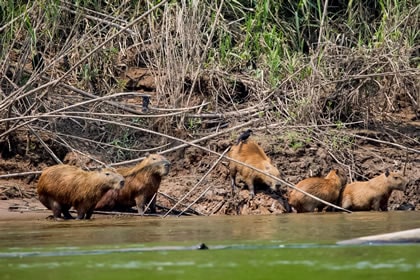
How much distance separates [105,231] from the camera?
291 inches

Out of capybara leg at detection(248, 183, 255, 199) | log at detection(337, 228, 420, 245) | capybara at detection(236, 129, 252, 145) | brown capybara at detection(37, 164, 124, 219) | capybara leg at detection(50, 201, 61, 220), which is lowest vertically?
capybara leg at detection(248, 183, 255, 199)

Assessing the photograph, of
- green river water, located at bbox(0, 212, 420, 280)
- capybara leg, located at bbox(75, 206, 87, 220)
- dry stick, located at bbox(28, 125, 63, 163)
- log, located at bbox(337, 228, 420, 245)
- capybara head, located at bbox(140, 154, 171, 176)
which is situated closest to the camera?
green river water, located at bbox(0, 212, 420, 280)

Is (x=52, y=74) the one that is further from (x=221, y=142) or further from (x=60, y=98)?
(x=221, y=142)

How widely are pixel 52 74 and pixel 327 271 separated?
6.81 metres

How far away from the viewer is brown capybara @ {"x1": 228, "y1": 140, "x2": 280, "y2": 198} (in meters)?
9.73

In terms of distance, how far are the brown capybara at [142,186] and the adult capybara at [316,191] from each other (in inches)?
49.0

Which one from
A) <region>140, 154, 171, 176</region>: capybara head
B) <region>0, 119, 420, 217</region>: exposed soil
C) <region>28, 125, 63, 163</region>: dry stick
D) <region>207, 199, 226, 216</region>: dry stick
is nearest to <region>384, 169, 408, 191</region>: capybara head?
<region>0, 119, 420, 217</region>: exposed soil

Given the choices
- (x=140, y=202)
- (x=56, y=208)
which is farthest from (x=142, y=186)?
(x=56, y=208)

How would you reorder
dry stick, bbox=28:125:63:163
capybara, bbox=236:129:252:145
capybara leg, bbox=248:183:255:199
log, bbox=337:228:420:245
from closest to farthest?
log, bbox=337:228:420:245
dry stick, bbox=28:125:63:163
capybara leg, bbox=248:183:255:199
capybara, bbox=236:129:252:145

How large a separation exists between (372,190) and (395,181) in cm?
25

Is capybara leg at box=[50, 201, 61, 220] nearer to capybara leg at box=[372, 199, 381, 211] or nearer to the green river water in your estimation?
the green river water

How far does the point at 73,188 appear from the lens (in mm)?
8883

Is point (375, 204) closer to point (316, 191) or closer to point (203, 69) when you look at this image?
point (316, 191)

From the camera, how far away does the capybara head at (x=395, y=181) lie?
31.7 feet
